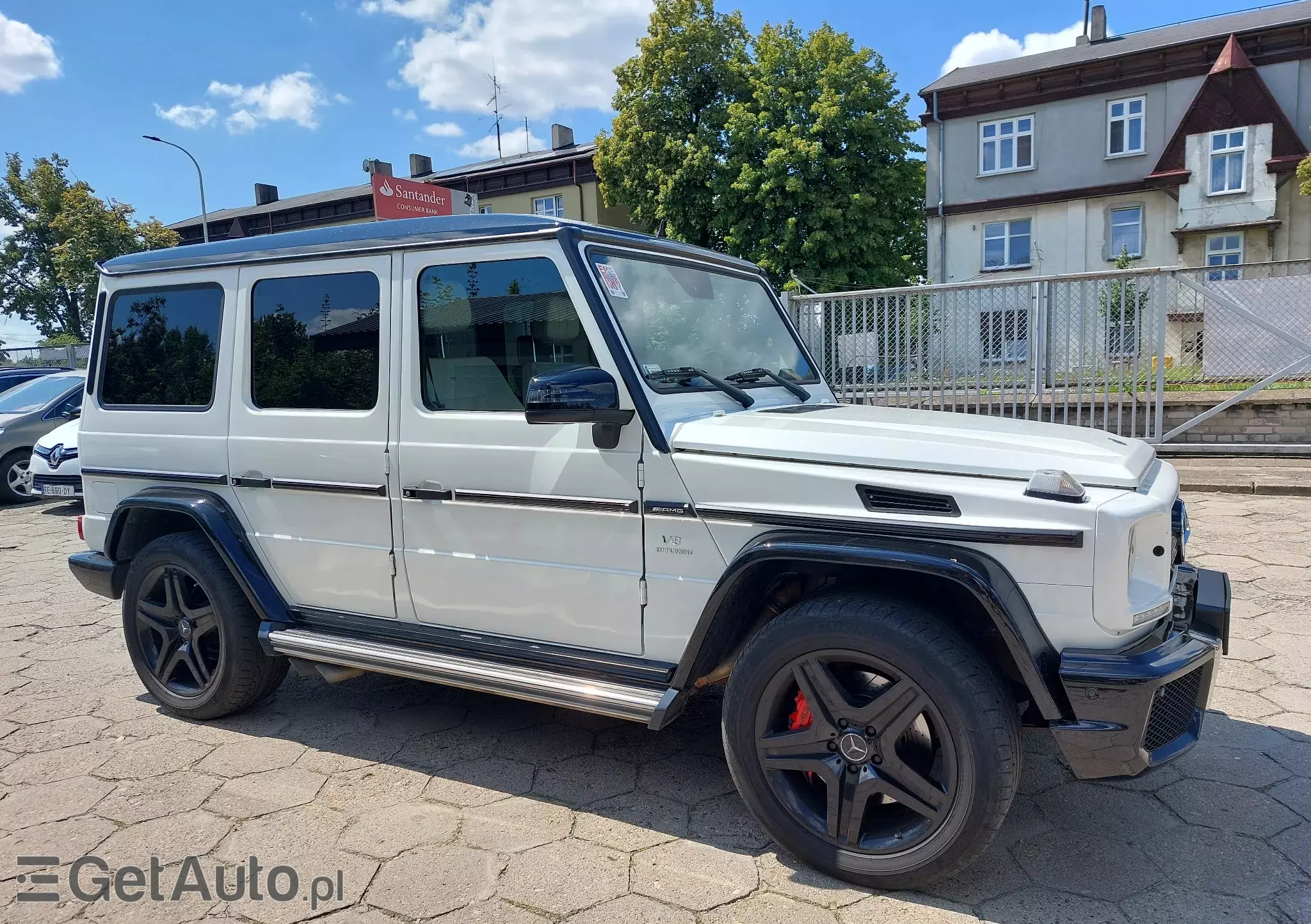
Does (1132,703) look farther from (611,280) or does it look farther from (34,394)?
(34,394)

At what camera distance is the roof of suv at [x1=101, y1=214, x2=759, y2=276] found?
10.0 ft

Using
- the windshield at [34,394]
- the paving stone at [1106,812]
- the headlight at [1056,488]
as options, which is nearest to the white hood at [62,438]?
the windshield at [34,394]

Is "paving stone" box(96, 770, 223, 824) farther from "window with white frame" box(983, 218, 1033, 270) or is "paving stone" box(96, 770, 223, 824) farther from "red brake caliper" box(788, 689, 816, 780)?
"window with white frame" box(983, 218, 1033, 270)

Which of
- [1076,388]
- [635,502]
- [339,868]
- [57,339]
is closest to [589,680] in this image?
[635,502]

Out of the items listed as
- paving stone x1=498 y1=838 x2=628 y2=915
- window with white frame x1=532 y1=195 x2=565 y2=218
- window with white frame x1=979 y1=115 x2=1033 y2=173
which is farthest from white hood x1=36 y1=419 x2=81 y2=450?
window with white frame x1=532 y1=195 x2=565 y2=218

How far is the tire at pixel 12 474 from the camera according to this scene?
11.2m

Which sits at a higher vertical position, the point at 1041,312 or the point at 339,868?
the point at 1041,312

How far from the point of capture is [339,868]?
2.77m

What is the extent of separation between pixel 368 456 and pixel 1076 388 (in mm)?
7857

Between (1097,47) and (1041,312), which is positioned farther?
(1097,47)

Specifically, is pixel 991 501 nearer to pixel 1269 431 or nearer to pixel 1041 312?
pixel 1041 312

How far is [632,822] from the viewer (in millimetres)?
2988

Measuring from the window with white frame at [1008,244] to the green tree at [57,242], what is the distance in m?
29.1

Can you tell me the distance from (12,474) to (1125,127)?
1093 inches
